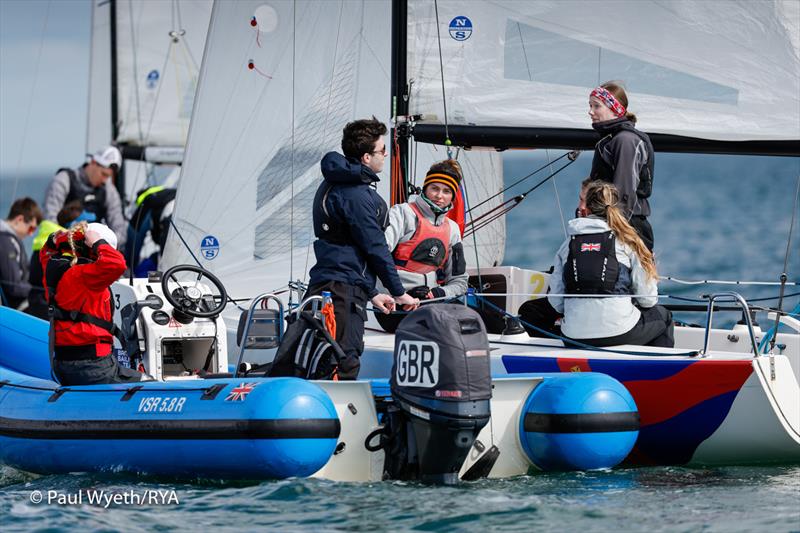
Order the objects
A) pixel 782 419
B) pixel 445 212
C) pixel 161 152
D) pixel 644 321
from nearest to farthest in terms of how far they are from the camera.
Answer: pixel 782 419
pixel 644 321
pixel 445 212
pixel 161 152

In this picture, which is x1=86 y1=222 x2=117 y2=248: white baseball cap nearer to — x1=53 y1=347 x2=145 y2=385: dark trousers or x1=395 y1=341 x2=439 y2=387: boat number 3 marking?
x1=53 y1=347 x2=145 y2=385: dark trousers

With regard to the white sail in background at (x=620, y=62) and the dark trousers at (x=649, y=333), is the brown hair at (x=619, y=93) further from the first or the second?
the dark trousers at (x=649, y=333)

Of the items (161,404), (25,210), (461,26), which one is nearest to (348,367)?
(161,404)

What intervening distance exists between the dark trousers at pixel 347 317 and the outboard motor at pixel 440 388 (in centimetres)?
65

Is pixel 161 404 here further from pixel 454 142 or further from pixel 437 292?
pixel 454 142

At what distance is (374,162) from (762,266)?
1620 cm

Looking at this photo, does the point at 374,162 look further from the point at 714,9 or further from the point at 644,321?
the point at 714,9

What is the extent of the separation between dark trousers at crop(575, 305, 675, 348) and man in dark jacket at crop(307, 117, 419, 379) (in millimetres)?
1109

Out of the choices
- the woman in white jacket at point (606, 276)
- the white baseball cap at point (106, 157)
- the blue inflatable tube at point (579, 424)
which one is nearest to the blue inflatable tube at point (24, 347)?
the woman in white jacket at point (606, 276)

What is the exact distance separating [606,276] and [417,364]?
1414 millimetres

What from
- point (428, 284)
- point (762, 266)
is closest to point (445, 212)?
point (428, 284)

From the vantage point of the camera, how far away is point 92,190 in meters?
14.5

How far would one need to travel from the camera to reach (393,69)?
9023 millimetres

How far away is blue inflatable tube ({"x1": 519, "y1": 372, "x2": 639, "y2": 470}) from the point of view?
6492 mm
